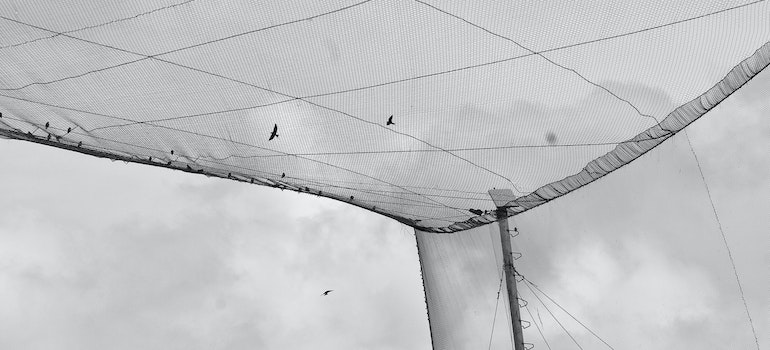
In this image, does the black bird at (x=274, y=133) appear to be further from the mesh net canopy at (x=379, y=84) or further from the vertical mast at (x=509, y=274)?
the vertical mast at (x=509, y=274)

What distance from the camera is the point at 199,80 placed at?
976 centimetres

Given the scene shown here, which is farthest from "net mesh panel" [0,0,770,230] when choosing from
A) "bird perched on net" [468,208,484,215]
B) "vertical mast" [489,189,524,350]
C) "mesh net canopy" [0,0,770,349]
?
"bird perched on net" [468,208,484,215]

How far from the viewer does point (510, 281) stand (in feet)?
41.9

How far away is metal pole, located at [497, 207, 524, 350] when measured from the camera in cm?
1255

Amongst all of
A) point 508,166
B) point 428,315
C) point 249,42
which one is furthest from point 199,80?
point 428,315

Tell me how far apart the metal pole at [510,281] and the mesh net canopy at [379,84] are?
2.57 ft

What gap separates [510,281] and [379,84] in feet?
13.4

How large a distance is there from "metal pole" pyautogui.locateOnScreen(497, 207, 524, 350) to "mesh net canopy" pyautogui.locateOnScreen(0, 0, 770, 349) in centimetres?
78

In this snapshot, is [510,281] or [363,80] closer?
[363,80]

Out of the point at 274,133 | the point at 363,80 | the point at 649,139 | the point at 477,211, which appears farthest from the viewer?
the point at 477,211

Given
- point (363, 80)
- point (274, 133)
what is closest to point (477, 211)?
point (274, 133)

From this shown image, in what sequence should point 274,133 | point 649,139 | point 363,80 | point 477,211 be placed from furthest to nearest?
point 477,211, point 274,133, point 649,139, point 363,80

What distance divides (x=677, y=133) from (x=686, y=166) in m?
0.90

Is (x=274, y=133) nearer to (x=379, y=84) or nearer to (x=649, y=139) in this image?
(x=379, y=84)
